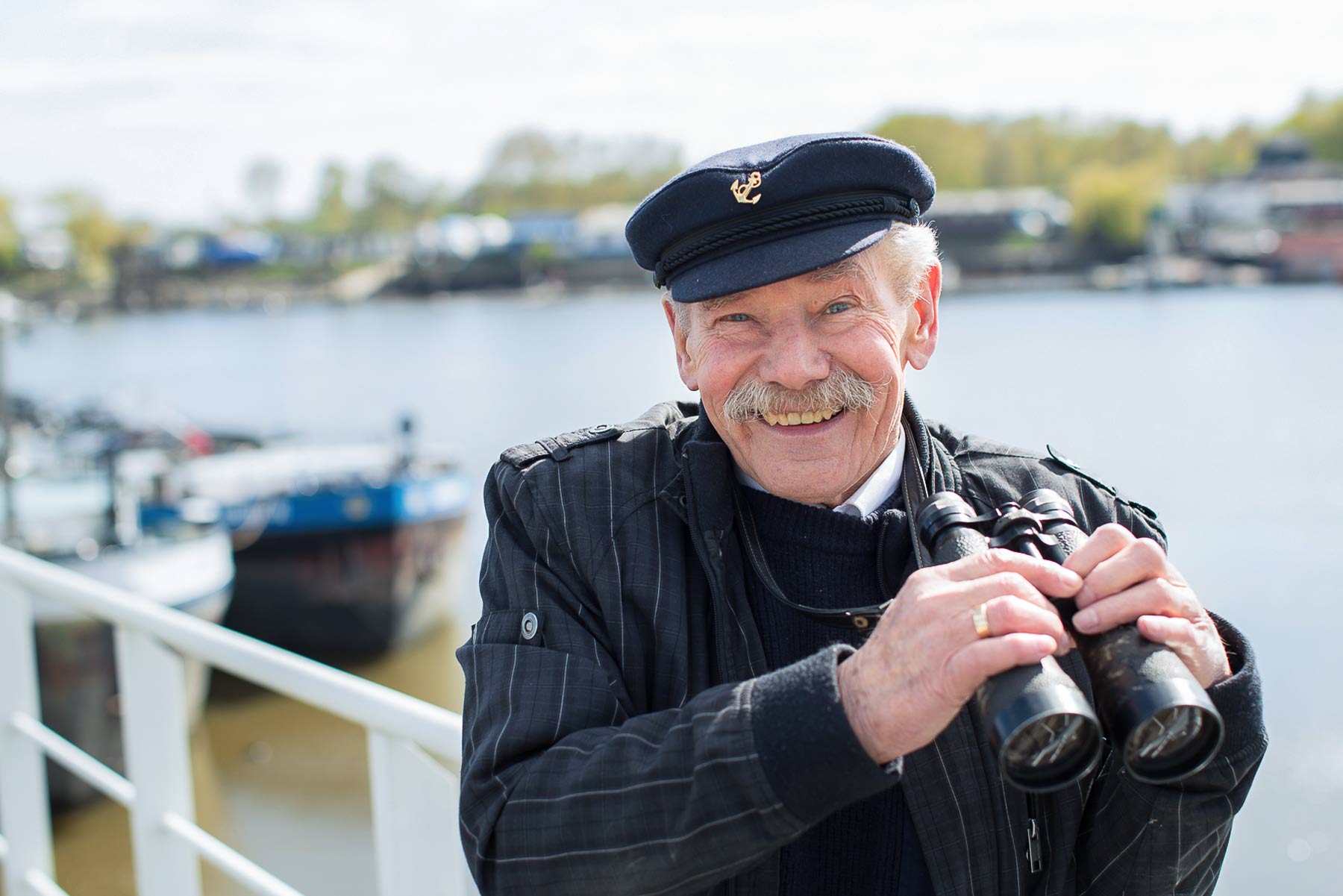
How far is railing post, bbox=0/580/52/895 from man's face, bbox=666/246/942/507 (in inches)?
78.4

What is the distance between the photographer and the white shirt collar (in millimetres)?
1376

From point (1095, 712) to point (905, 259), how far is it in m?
0.56

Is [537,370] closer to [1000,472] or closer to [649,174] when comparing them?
[1000,472]

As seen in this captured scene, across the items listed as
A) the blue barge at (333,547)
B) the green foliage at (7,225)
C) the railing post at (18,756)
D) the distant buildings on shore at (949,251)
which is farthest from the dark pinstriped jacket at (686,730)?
the distant buildings on shore at (949,251)

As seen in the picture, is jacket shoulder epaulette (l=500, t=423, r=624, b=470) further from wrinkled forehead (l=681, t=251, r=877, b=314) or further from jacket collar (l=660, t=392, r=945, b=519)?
wrinkled forehead (l=681, t=251, r=877, b=314)

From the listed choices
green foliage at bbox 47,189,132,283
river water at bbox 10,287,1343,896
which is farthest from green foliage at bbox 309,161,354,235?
river water at bbox 10,287,1343,896

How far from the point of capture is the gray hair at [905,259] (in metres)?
1.35

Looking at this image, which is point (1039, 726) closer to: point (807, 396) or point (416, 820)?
point (807, 396)

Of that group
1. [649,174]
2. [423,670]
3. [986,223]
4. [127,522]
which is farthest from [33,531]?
[649,174]

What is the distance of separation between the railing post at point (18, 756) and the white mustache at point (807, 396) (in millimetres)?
2016

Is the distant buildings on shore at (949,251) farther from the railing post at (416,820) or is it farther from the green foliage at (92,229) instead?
the railing post at (416,820)

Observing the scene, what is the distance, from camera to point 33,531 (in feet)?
34.2

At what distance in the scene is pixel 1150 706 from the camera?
96 centimetres

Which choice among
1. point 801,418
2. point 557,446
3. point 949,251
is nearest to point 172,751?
point 557,446
